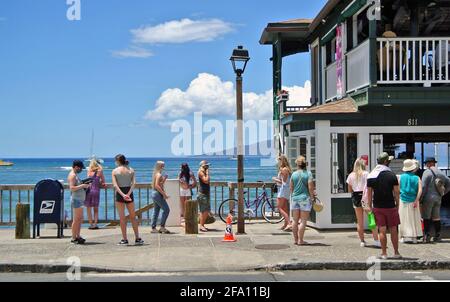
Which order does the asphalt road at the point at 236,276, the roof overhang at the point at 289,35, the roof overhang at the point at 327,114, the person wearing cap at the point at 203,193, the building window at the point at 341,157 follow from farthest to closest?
the roof overhang at the point at 289,35 → the building window at the point at 341,157 → the person wearing cap at the point at 203,193 → the roof overhang at the point at 327,114 → the asphalt road at the point at 236,276

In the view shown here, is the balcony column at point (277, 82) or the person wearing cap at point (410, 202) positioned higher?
the balcony column at point (277, 82)

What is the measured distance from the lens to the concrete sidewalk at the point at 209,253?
32.2ft

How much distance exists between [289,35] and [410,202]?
1077cm

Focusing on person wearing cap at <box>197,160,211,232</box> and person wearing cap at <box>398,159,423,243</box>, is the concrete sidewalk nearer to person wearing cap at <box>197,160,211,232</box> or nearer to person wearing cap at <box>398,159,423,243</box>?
person wearing cap at <box>398,159,423,243</box>

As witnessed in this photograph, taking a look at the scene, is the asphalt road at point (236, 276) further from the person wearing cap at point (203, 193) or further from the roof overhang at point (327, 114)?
the roof overhang at point (327, 114)

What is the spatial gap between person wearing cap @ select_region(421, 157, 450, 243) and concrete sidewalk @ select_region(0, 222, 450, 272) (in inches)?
17.0

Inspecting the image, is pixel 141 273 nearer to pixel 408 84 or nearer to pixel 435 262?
pixel 435 262

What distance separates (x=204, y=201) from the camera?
46.8ft

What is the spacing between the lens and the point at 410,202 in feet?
38.7

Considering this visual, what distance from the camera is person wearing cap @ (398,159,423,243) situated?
38.1ft

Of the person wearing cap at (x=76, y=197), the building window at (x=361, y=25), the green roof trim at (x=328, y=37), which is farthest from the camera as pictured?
the green roof trim at (x=328, y=37)

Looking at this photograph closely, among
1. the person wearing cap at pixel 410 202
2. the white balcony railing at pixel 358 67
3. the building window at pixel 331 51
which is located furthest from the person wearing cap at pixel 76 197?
the building window at pixel 331 51

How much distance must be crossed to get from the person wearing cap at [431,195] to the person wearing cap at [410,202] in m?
0.20

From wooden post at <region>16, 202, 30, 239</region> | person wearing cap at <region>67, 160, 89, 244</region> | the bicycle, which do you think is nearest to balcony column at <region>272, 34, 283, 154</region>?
the bicycle
